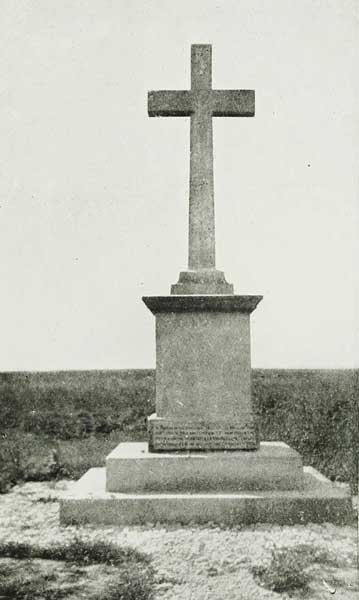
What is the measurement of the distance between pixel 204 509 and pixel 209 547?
78 cm

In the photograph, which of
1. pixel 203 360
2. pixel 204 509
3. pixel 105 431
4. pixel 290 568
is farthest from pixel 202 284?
pixel 105 431

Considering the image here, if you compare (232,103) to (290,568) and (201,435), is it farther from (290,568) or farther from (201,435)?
(290,568)

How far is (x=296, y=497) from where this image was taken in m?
6.11

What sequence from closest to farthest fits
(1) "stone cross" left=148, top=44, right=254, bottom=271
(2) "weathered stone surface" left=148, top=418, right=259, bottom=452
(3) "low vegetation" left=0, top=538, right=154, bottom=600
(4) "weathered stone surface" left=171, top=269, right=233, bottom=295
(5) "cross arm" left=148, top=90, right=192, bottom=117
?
1. (3) "low vegetation" left=0, top=538, right=154, bottom=600
2. (2) "weathered stone surface" left=148, top=418, right=259, bottom=452
3. (4) "weathered stone surface" left=171, top=269, right=233, bottom=295
4. (1) "stone cross" left=148, top=44, right=254, bottom=271
5. (5) "cross arm" left=148, top=90, right=192, bottom=117

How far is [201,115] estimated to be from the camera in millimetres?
7402

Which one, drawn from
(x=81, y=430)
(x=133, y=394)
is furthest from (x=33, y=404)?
(x=81, y=430)

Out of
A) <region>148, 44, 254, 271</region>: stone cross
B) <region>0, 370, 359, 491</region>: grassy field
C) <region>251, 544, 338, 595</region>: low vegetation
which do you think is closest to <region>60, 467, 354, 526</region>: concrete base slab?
<region>251, 544, 338, 595</region>: low vegetation

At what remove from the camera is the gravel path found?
4.37 m

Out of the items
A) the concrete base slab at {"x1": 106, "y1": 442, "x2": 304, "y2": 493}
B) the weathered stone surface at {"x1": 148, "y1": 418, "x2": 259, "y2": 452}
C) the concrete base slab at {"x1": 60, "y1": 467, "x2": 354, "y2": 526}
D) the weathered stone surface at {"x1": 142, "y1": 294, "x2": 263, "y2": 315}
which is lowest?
the concrete base slab at {"x1": 60, "y1": 467, "x2": 354, "y2": 526}

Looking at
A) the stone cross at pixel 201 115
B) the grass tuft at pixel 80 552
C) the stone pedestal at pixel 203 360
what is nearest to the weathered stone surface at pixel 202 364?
the stone pedestal at pixel 203 360

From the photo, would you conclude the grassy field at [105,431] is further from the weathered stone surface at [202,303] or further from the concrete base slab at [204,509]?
the weathered stone surface at [202,303]

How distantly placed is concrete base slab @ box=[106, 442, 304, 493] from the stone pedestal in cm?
36

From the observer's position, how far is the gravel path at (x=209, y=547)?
14.3 feet

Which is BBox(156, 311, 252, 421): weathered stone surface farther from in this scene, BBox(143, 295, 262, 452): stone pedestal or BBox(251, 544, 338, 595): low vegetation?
BBox(251, 544, 338, 595): low vegetation
